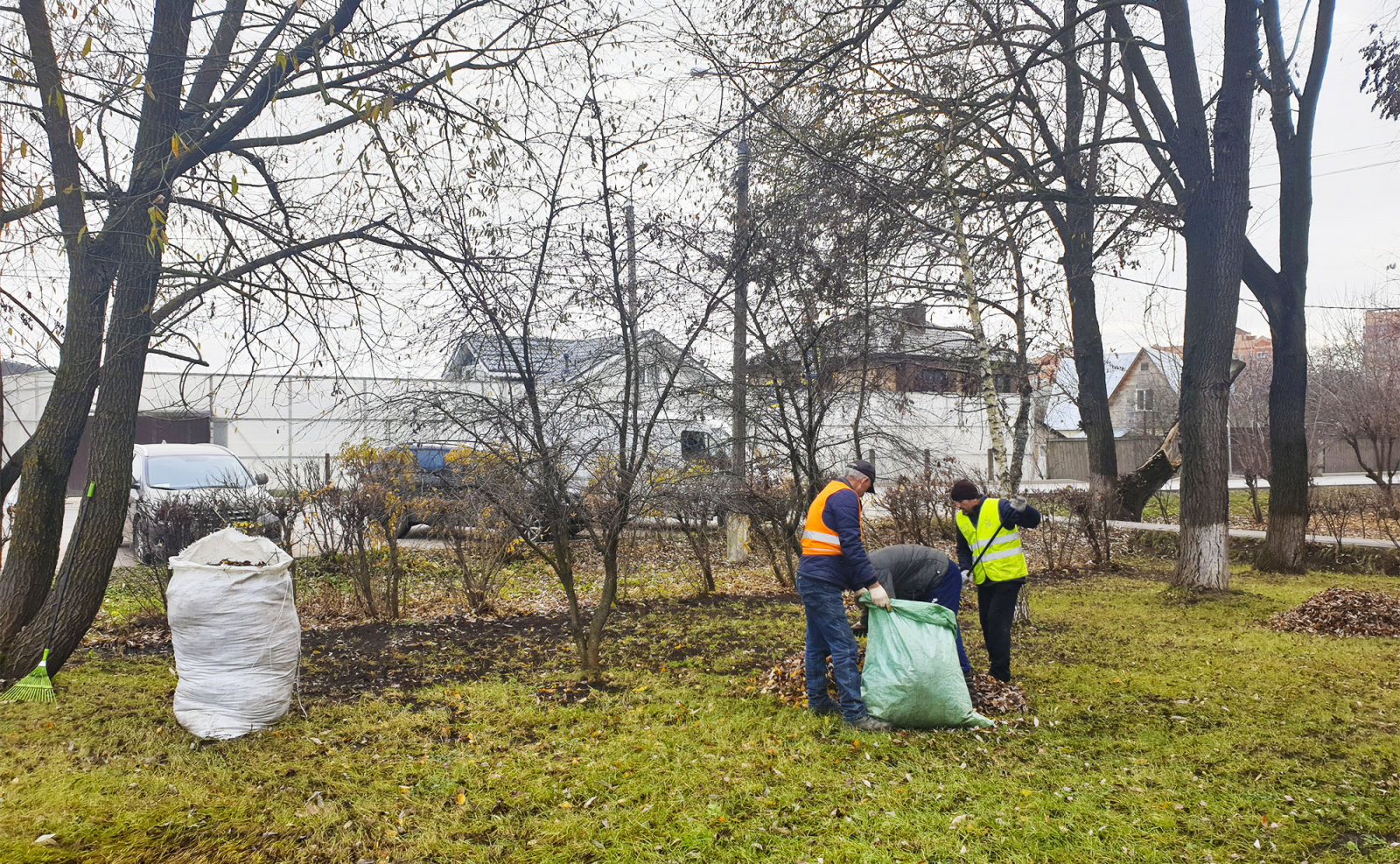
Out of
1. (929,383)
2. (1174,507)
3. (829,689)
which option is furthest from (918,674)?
(1174,507)

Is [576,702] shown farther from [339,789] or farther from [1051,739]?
[1051,739]

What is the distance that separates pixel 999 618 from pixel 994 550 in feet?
1.48

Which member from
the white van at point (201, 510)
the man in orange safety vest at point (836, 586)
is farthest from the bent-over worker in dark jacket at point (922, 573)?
the white van at point (201, 510)

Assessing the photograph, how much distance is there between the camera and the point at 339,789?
3818 millimetres

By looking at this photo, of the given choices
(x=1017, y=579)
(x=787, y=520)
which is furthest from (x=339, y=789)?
(x=787, y=520)

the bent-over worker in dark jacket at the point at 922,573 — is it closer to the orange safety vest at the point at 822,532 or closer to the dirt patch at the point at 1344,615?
the orange safety vest at the point at 822,532

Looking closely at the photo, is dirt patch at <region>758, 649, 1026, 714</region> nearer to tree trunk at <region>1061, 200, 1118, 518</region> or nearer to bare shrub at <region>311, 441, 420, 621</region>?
bare shrub at <region>311, 441, 420, 621</region>

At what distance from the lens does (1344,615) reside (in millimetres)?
7301

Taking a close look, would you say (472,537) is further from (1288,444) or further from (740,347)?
(1288,444)

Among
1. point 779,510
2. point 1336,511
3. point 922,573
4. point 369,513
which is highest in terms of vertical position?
point 369,513

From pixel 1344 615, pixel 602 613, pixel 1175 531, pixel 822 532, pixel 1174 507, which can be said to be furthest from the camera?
pixel 1174 507

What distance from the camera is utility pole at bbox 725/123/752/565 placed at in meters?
6.35

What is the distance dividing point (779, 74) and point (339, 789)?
608cm

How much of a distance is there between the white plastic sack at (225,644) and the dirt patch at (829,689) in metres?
2.96
